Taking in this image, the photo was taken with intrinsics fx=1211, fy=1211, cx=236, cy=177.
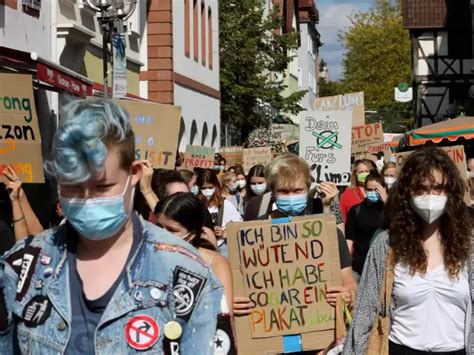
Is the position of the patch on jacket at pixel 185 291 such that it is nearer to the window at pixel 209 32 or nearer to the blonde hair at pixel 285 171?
the blonde hair at pixel 285 171

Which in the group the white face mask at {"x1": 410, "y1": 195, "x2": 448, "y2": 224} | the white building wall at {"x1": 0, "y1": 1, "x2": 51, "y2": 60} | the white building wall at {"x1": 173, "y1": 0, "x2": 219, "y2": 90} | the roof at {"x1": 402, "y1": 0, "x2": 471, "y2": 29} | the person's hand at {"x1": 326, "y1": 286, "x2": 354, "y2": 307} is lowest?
the person's hand at {"x1": 326, "y1": 286, "x2": 354, "y2": 307}

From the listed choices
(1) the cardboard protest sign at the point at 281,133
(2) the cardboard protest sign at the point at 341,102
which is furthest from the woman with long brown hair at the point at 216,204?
(1) the cardboard protest sign at the point at 281,133

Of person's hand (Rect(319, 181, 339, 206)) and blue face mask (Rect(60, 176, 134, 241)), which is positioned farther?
person's hand (Rect(319, 181, 339, 206))

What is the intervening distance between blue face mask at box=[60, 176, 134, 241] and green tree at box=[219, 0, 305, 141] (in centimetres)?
3567

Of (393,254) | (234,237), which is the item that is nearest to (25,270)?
(393,254)

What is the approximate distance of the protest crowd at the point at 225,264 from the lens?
10.7 ft

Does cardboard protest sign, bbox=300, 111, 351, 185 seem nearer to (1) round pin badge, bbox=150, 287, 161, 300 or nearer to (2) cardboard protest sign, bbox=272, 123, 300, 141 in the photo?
(1) round pin badge, bbox=150, 287, 161, 300

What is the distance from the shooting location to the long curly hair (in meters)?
5.29

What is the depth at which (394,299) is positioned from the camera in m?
5.32

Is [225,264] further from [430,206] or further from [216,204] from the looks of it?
[216,204]

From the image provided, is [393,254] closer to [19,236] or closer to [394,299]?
[394,299]

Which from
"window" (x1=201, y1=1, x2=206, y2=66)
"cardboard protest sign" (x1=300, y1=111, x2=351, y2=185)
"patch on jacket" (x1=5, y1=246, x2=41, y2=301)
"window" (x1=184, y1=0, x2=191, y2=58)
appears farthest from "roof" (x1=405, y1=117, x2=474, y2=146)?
"patch on jacket" (x1=5, y1=246, x2=41, y2=301)

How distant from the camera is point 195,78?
33250 mm

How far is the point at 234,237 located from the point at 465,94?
4205 cm
